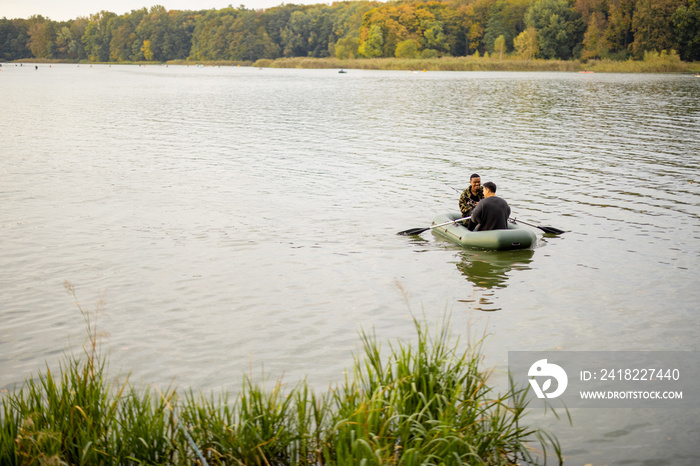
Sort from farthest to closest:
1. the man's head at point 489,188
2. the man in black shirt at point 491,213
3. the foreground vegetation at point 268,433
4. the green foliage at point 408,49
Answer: the green foliage at point 408,49, the man in black shirt at point 491,213, the man's head at point 489,188, the foreground vegetation at point 268,433

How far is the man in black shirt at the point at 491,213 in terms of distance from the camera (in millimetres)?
12644

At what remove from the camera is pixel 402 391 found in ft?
18.2

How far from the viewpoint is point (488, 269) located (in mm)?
11750

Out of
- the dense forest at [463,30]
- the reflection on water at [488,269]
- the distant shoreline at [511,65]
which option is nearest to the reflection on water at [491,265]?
the reflection on water at [488,269]

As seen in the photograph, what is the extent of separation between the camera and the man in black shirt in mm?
12644

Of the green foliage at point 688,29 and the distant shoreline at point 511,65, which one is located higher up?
the green foliage at point 688,29

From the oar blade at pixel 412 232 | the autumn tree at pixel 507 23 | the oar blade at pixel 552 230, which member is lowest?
the oar blade at pixel 412 232

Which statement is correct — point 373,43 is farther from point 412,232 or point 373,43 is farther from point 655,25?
point 412,232

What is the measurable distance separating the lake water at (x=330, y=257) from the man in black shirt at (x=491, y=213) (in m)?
0.64

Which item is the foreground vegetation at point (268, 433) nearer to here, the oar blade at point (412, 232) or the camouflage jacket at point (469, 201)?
the oar blade at point (412, 232)

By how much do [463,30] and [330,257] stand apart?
13717 cm

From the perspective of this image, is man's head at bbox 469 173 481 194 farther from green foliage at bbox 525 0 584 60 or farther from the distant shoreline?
green foliage at bbox 525 0 584 60

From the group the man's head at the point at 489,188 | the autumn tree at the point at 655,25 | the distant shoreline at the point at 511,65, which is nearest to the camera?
the man's head at the point at 489,188

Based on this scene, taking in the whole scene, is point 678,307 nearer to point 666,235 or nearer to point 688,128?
point 666,235
